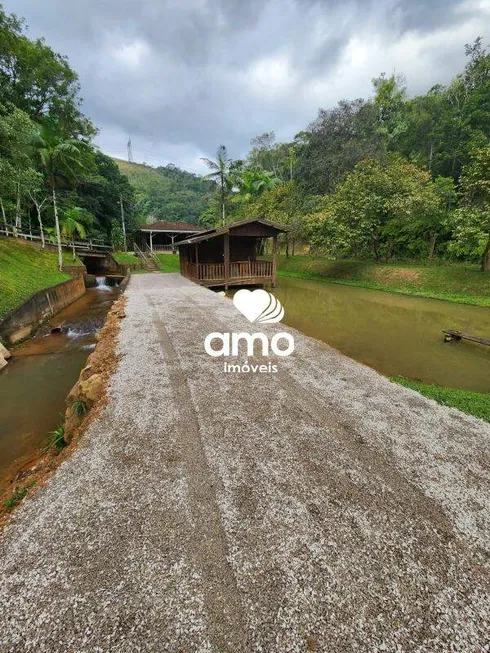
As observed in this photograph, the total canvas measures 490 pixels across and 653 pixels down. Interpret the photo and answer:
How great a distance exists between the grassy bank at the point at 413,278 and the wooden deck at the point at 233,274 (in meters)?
6.19

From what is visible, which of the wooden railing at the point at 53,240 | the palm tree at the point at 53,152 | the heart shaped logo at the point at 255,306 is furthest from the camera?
the wooden railing at the point at 53,240

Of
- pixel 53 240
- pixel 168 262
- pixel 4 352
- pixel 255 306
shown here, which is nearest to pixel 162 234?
pixel 168 262

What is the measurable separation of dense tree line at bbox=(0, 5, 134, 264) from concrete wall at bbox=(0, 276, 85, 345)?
417cm

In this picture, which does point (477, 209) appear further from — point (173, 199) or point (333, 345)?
point (173, 199)

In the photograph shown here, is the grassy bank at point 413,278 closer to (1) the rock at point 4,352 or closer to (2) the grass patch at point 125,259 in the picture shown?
(2) the grass patch at point 125,259

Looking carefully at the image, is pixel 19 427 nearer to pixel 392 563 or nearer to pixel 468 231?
pixel 392 563

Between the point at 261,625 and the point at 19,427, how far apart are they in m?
4.81

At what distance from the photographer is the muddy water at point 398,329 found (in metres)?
6.28

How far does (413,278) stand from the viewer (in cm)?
1706

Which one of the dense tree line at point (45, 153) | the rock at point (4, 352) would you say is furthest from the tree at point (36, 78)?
the rock at point (4, 352)

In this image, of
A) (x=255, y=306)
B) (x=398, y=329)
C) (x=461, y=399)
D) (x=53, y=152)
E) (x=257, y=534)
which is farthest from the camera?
(x=53, y=152)

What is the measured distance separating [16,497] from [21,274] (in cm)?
1204

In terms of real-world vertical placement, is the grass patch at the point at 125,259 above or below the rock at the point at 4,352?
above

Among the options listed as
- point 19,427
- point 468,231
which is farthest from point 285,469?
point 468,231
